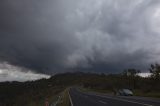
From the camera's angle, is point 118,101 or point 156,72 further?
point 156,72

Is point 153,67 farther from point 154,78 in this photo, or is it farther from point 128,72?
point 128,72

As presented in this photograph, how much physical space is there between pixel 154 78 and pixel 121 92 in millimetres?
20206

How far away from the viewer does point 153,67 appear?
70812mm

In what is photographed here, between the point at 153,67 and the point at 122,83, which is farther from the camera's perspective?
the point at 122,83

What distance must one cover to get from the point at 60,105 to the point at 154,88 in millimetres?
35730

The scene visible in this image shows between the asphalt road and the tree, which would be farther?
the tree

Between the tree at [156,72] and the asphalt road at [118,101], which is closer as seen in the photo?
the asphalt road at [118,101]

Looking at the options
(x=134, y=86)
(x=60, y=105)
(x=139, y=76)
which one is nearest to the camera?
(x=60, y=105)

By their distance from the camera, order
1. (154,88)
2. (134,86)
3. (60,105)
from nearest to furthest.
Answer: (60,105) → (154,88) → (134,86)

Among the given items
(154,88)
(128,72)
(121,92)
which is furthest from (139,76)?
(121,92)

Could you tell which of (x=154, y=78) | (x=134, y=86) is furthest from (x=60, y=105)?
A: (x=134, y=86)

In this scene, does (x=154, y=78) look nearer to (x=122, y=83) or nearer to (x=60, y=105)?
(x=122, y=83)

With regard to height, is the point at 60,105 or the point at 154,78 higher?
the point at 154,78

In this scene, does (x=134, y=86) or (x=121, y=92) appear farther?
(x=134, y=86)
